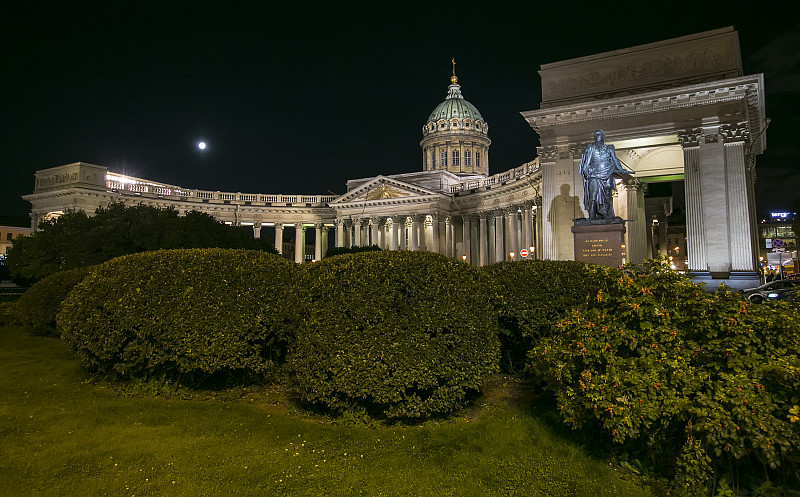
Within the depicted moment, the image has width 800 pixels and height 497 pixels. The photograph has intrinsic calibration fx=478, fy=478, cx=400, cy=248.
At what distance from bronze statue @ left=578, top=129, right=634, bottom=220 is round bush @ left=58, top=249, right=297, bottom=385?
493 inches

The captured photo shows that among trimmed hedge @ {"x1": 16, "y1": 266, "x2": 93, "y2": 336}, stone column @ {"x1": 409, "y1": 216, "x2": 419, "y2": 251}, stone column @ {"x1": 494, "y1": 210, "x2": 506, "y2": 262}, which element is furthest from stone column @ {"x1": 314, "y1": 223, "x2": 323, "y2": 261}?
trimmed hedge @ {"x1": 16, "y1": 266, "x2": 93, "y2": 336}

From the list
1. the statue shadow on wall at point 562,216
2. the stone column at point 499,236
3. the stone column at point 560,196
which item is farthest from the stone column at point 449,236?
the statue shadow on wall at point 562,216

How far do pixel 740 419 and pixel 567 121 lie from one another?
25714mm

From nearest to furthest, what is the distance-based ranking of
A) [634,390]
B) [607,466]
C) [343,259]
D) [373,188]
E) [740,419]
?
[740,419], [634,390], [607,466], [343,259], [373,188]

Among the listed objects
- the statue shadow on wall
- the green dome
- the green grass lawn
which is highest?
the green dome

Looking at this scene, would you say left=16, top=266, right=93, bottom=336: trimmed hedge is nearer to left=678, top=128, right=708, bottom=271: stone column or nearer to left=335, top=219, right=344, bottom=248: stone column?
left=678, top=128, right=708, bottom=271: stone column

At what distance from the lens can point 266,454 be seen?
6.06m

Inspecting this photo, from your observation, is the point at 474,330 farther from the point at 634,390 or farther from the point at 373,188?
the point at 373,188

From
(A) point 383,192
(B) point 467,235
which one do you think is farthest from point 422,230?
(A) point 383,192

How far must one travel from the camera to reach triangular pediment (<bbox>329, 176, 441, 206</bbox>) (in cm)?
5688

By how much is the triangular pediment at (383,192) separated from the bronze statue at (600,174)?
38.9 meters

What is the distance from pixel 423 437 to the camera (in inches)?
261

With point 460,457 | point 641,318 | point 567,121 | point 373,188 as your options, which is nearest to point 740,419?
point 641,318

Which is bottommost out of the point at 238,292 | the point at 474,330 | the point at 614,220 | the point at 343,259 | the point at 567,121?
the point at 474,330
